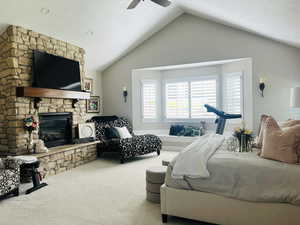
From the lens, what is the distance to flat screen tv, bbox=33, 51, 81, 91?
426 centimetres

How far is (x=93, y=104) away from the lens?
6641 millimetres

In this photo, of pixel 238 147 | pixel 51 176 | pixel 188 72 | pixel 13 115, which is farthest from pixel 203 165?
pixel 188 72

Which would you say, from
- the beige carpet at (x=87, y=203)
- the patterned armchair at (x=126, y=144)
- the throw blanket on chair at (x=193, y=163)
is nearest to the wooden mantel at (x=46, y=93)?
the patterned armchair at (x=126, y=144)

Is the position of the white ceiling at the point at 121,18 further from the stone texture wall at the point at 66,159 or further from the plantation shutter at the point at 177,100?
the stone texture wall at the point at 66,159

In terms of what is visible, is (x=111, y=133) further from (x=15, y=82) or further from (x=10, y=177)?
(x=10, y=177)

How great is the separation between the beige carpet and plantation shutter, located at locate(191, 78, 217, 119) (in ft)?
9.93

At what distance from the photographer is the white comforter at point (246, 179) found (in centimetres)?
192

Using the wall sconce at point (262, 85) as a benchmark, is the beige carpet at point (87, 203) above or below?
below

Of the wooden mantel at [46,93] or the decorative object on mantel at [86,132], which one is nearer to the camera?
the wooden mantel at [46,93]

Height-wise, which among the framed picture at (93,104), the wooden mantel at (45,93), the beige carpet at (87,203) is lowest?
the beige carpet at (87,203)

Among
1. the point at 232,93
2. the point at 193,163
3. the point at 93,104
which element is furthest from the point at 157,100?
the point at 193,163

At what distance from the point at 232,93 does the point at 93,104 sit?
4.13 m

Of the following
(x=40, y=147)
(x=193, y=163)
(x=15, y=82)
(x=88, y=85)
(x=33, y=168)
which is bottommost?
(x=33, y=168)

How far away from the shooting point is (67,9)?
13.5 ft
